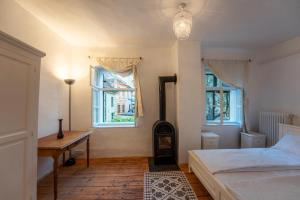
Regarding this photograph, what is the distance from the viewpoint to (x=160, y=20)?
8.66ft

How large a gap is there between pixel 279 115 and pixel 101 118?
3995 mm

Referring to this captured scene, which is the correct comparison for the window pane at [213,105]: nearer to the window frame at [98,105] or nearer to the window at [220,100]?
the window at [220,100]

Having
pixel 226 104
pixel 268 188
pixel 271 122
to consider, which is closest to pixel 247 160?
pixel 268 188

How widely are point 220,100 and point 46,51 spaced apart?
3.86 meters

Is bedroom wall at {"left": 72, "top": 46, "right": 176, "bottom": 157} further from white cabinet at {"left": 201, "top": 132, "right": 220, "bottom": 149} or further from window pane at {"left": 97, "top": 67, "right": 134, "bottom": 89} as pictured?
white cabinet at {"left": 201, "top": 132, "right": 220, "bottom": 149}

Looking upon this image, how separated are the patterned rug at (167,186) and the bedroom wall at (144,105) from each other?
1103 mm

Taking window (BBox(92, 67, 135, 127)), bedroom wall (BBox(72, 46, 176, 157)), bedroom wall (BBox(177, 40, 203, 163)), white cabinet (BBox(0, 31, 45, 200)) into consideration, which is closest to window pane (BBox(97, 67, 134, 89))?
window (BBox(92, 67, 135, 127))

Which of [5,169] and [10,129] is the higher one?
[10,129]

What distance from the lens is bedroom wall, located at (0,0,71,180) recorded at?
7.13 ft

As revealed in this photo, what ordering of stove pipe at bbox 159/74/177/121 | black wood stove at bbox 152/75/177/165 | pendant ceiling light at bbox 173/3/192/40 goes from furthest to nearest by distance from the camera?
stove pipe at bbox 159/74/177/121 → black wood stove at bbox 152/75/177/165 → pendant ceiling light at bbox 173/3/192/40

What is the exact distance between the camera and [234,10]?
235 centimetres

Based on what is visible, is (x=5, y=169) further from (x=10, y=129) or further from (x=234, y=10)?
(x=234, y=10)

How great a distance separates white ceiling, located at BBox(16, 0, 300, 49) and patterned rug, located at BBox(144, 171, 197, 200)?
8.33 ft

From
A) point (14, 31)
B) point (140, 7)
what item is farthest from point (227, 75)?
point (14, 31)
